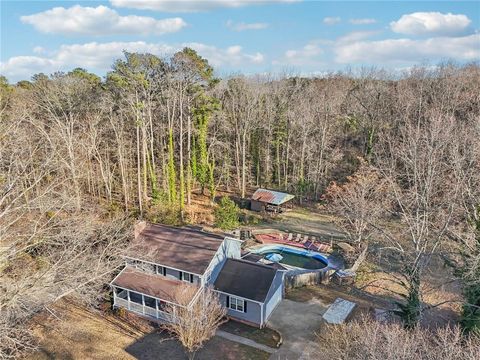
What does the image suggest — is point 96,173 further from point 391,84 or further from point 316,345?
point 391,84

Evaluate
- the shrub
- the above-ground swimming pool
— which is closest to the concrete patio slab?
the above-ground swimming pool

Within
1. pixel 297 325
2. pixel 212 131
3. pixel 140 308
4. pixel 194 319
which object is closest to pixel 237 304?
pixel 297 325

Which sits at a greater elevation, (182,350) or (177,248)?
(177,248)

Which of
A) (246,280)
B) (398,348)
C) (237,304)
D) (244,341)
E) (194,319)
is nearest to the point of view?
(398,348)

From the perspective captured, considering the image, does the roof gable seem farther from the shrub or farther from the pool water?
the shrub

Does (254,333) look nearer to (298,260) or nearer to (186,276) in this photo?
(186,276)

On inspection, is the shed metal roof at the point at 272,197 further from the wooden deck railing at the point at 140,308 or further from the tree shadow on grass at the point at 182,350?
the tree shadow on grass at the point at 182,350
